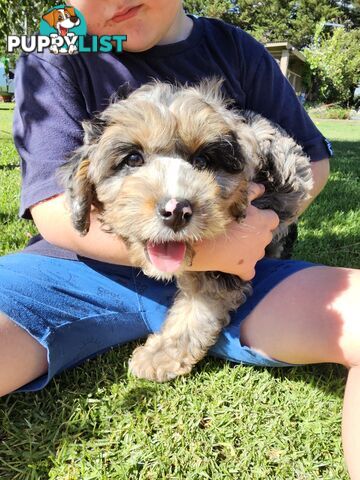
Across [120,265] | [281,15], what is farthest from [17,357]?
[281,15]

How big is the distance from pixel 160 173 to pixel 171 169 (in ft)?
0.24

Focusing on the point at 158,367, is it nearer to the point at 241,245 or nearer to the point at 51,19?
the point at 241,245

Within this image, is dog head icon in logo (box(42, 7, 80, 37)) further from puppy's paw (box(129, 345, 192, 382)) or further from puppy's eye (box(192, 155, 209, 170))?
puppy's paw (box(129, 345, 192, 382))

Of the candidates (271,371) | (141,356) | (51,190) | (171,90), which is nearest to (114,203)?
(51,190)

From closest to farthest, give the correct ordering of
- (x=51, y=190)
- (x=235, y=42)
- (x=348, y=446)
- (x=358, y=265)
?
1. (x=348, y=446)
2. (x=51, y=190)
3. (x=235, y=42)
4. (x=358, y=265)

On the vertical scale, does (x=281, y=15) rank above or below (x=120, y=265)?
below

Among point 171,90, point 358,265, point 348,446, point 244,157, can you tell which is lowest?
point 358,265

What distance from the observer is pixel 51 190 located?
261 centimetres

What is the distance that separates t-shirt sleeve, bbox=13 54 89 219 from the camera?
2646 mm

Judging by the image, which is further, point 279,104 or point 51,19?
point 51,19

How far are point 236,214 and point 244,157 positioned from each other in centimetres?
30

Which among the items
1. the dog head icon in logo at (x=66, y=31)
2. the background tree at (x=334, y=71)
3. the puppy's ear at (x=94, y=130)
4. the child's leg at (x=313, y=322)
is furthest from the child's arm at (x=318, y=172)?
the background tree at (x=334, y=71)

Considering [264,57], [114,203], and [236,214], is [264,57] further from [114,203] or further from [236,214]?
[114,203]

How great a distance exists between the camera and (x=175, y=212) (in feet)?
6.70
